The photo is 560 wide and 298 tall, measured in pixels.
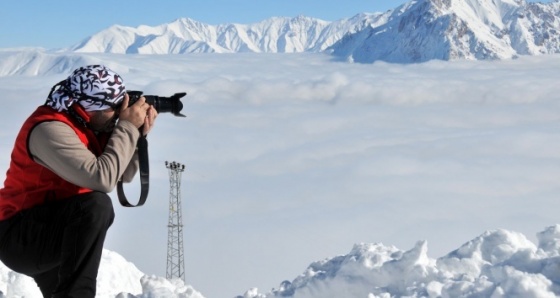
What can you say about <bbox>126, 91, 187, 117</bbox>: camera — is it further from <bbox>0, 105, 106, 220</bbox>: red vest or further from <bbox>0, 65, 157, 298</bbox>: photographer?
<bbox>0, 105, 106, 220</bbox>: red vest

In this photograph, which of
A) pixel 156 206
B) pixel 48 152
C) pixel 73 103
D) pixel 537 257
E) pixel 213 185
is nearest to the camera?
pixel 48 152

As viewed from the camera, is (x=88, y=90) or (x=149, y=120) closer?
(x=88, y=90)

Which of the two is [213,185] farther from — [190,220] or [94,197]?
[94,197]

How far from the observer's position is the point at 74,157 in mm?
2711

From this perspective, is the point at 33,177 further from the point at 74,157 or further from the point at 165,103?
the point at 165,103

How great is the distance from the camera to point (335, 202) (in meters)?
158

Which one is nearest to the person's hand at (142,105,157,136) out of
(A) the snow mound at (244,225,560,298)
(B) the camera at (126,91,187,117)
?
(B) the camera at (126,91,187,117)

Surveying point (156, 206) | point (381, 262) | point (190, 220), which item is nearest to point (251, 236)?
point (190, 220)

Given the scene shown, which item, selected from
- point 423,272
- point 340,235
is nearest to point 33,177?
point 423,272

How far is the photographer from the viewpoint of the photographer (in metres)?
2.86

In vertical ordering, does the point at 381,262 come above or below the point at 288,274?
above

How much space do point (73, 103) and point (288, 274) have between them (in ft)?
311

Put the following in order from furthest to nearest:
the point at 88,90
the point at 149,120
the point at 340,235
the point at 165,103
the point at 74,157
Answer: the point at 340,235
the point at 165,103
the point at 149,120
the point at 88,90
the point at 74,157

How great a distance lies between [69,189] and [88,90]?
455 mm
